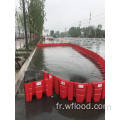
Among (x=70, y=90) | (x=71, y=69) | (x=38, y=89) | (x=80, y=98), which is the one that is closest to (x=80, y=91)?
(x=80, y=98)

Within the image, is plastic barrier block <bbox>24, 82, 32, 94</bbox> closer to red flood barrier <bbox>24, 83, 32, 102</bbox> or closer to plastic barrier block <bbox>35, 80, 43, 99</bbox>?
red flood barrier <bbox>24, 83, 32, 102</bbox>

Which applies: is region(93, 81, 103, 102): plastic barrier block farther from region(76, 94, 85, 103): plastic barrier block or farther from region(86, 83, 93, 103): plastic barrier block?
region(76, 94, 85, 103): plastic barrier block

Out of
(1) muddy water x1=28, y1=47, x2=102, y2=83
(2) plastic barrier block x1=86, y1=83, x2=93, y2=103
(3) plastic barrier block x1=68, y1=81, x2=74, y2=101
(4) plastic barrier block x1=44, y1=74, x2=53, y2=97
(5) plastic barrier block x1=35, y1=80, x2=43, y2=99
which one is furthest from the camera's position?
(1) muddy water x1=28, y1=47, x2=102, y2=83

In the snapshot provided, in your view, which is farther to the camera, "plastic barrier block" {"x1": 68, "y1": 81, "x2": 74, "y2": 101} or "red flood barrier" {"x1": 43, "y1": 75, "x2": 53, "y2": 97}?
"red flood barrier" {"x1": 43, "y1": 75, "x2": 53, "y2": 97}

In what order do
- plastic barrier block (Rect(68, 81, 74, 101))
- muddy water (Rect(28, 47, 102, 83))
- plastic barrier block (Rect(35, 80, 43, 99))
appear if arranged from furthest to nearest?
muddy water (Rect(28, 47, 102, 83))
plastic barrier block (Rect(35, 80, 43, 99))
plastic barrier block (Rect(68, 81, 74, 101))

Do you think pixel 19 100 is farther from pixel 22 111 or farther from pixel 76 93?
pixel 76 93

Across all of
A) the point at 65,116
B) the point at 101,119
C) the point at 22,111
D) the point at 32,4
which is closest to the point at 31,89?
the point at 22,111

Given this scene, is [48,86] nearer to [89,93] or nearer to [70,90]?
[70,90]

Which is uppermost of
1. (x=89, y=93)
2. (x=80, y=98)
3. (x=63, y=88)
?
(x=63, y=88)

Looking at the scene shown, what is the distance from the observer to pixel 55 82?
509 centimetres

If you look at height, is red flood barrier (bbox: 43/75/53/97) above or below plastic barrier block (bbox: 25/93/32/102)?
above

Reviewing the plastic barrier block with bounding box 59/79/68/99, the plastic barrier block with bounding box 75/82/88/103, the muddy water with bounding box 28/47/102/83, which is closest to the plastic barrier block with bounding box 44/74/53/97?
the plastic barrier block with bounding box 59/79/68/99

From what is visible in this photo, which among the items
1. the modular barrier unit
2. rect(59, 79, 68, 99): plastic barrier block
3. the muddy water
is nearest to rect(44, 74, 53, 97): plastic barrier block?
the modular barrier unit

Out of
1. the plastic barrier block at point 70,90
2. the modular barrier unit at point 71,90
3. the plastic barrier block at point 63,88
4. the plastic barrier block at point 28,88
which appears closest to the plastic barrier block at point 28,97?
the modular barrier unit at point 71,90
